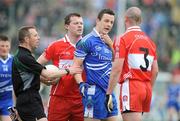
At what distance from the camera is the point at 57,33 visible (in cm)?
2620

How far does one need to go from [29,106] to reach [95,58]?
157cm

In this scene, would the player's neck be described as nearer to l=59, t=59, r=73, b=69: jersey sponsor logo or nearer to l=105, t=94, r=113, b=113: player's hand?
l=59, t=59, r=73, b=69: jersey sponsor logo

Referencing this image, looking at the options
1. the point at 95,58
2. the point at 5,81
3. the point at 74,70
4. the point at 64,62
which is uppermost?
the point at 95,58

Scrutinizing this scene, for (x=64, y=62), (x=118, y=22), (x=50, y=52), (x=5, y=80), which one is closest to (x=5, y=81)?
(x=5, y=80)

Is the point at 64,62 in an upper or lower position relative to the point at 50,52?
lower

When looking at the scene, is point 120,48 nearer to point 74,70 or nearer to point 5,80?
point 74,70

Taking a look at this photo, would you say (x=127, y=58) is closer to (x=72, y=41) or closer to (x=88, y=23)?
(x=72, y=41)

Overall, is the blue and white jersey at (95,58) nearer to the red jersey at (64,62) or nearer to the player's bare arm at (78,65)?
the player's bare arm at (78,65)

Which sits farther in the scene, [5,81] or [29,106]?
[5,81]

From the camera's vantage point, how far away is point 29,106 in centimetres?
1214

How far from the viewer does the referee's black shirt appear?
12.0 meters

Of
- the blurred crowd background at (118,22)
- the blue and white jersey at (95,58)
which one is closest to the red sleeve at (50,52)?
the blue and white jersey at (95,58)

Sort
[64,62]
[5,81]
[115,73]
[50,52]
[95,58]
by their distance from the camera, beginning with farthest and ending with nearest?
[5,81] → [50,52] → [64,62] → [95,58] → [115,73]

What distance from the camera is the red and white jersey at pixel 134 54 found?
12750 mm
